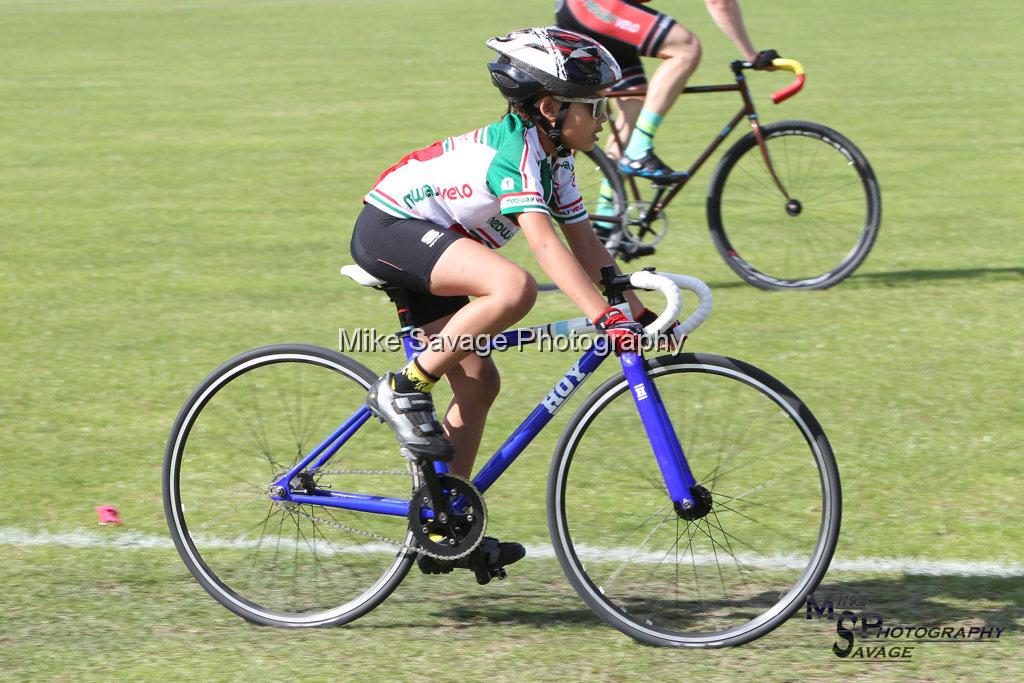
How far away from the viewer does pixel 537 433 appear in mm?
4711

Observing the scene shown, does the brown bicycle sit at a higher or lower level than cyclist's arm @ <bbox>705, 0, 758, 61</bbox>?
lower

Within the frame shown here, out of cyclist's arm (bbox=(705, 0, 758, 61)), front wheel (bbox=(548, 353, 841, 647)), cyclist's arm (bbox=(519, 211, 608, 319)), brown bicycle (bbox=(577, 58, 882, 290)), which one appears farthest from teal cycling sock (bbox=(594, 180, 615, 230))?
cyclist's arm (bbox=(519, 211, 608, 319))

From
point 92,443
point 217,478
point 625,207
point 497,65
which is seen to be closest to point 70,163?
point 625,207

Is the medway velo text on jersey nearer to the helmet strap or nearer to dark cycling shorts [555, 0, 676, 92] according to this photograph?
the helmet strap

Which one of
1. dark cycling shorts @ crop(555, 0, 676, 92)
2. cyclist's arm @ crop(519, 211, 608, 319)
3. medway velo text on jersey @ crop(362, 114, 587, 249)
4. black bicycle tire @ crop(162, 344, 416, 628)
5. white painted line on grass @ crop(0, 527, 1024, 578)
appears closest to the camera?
cyclist's arm @ crop(519, 211, 608, 319)

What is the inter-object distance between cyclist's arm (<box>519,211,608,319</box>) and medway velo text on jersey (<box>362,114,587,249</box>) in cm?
5

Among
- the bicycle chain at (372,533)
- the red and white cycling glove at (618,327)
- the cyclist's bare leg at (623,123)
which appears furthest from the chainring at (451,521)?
the cyclist's bare leg at (623,123)

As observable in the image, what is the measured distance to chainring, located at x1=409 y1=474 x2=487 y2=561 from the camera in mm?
4668

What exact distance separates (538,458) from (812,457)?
2.08 metres

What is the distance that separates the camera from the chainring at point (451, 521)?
467cm

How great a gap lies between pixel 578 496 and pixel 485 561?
1.03 metres

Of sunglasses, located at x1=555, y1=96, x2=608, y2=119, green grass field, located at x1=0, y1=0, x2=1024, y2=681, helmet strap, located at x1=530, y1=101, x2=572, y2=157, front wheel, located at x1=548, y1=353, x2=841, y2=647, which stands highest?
sunglasses, located at x1=555, y1=96, x2=608, y2=119

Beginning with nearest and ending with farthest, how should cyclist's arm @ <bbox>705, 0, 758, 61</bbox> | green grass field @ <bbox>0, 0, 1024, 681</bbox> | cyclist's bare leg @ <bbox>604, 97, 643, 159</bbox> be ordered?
green grass field @ <bbox>0, 0, 1024, 681</bbox>
cyclist's arm @ <bbox>705, 0, 758, 61</bbox>
cyclist's bare leg @ <bbox>604, 97, 643, 159</bbox>

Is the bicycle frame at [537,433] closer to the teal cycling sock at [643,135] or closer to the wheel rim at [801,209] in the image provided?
the teal cycling sock at [643,135]
